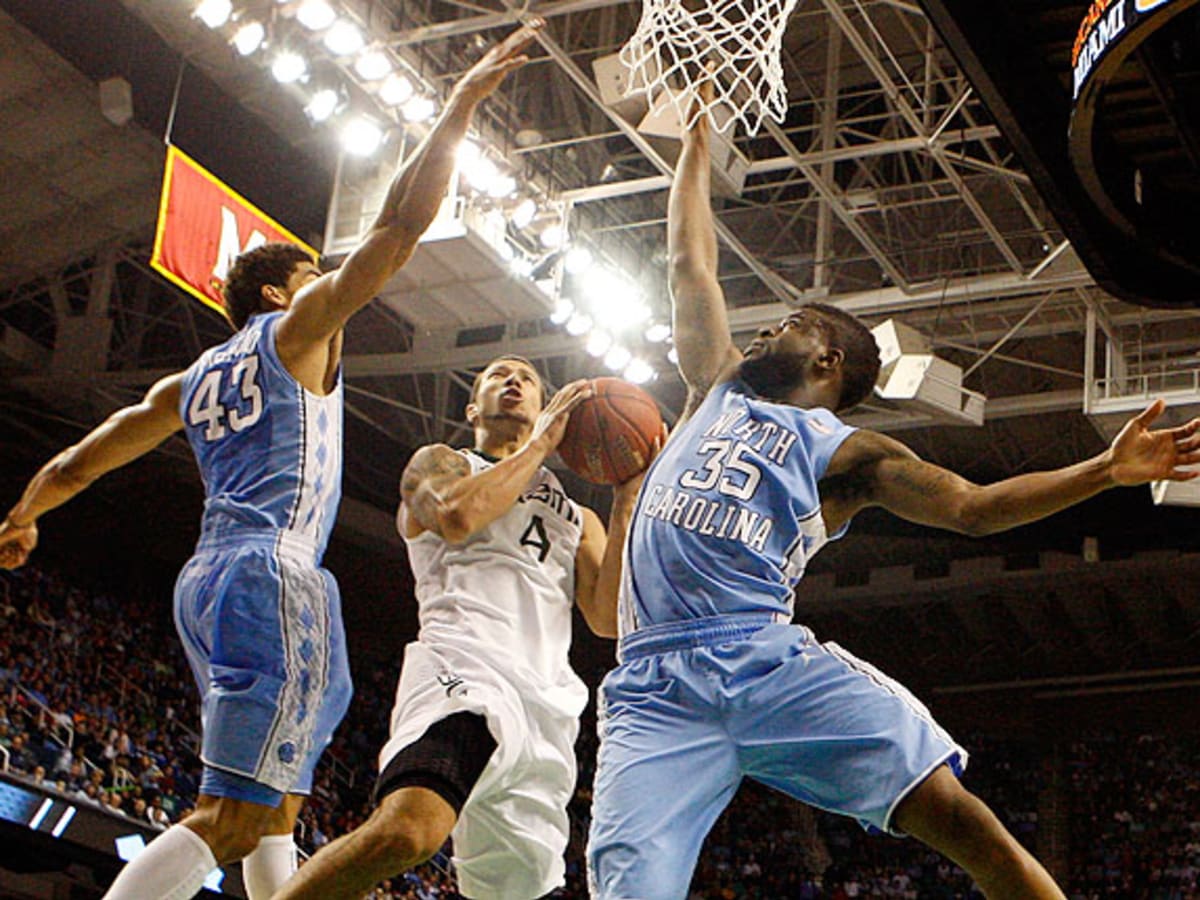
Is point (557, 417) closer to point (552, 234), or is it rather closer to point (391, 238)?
point (391, 238)

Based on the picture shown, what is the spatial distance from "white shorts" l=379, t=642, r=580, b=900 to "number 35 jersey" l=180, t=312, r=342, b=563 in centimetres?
51

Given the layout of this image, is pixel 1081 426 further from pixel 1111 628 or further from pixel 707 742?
pixel 707 742

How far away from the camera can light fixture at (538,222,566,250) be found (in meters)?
15.1

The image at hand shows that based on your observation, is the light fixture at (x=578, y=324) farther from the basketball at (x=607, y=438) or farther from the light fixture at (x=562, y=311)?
the basketball at (x=607, y=438)

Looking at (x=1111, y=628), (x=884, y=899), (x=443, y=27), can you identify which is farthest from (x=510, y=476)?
(x=1111, y=628)

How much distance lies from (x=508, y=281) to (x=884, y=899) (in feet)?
40.6

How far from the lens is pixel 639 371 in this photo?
16781mm

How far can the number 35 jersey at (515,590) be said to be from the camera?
4934 millimetres

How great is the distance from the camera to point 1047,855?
24.3 m

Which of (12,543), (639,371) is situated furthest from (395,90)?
(12,543)

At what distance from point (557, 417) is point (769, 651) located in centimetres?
154

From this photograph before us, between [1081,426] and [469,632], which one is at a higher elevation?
[1081,426]

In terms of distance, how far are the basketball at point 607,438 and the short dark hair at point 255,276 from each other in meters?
0.97

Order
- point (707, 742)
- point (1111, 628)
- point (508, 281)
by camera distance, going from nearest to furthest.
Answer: point (707, 742) < point (508, 281) < point (1111, 628)
